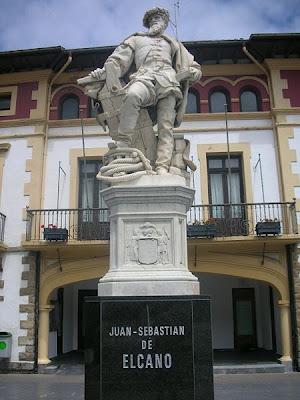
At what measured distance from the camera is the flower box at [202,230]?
13844 millimetres

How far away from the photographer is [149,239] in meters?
5.11

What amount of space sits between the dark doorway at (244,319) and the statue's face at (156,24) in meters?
13.6

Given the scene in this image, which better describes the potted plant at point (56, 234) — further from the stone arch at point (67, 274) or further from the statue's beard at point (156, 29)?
the statue's beard at point (156, 29)

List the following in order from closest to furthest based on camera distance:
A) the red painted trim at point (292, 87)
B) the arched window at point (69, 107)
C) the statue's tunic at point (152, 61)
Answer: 1. the statue's tunic at point (152, 61)
2. the red painted trim at point (292, 87)
3. the arched window at point (69, 107)

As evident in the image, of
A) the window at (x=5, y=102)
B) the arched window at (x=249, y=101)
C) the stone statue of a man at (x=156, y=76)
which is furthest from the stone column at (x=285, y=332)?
the window at (x=5, y=102)

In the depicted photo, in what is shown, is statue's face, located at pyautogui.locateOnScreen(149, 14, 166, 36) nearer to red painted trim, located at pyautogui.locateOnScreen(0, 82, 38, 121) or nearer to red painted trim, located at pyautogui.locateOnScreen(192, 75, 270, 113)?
red painted trim, located at pyautogui.locateOnScreen(192, 75, 270, 113)

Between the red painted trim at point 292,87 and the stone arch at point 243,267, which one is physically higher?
the red painted trim at point 292,87

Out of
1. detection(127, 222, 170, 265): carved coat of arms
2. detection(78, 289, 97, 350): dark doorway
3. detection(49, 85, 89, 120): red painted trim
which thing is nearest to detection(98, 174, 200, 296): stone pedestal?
detection(127, 222, 170, 265): carved coat of arms

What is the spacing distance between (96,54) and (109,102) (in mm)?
10865

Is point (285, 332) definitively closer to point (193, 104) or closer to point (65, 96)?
point (193, 104)

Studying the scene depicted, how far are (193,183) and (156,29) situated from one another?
9.33 m

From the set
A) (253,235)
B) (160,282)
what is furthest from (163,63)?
(253,235)

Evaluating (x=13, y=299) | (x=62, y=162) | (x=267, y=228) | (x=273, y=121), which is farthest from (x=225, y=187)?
(x=13, y=299)

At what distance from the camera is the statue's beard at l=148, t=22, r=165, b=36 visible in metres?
6.09
